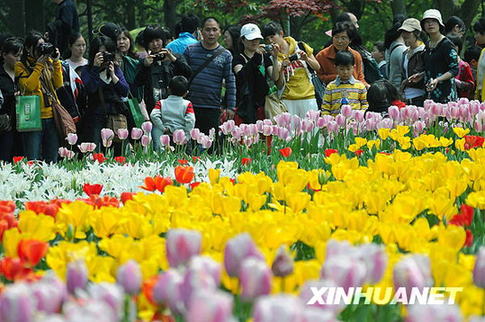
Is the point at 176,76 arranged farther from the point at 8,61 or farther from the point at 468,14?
the point at 468,14

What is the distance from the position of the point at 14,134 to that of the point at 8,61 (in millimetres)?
655

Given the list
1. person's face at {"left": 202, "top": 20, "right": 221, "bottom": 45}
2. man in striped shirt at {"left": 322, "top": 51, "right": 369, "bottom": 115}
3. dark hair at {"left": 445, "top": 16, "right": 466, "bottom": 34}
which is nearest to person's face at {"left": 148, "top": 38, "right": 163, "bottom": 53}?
person's face at {"left": 202, "top": 20, "right": 221, "bottom": 45}

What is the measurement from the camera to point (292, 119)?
6.67 m

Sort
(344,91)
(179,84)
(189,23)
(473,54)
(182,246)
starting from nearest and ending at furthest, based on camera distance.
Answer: (182,246) → (179,84) → (344,91) → (189,23) → (473,54)

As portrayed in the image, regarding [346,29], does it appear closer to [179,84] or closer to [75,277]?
[179,84]

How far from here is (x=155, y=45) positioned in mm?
8438

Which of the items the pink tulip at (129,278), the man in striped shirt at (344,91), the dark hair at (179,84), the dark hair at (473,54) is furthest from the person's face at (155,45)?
the pink tulip at (129,278)

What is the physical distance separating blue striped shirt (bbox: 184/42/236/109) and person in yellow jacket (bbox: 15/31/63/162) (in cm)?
149

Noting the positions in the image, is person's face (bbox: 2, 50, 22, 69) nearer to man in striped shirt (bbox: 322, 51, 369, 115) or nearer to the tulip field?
man in striped shirt (bbox: 322, 51, 369, 115)

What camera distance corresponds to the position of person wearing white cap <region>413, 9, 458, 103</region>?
28.5 feet

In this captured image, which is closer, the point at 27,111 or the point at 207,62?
the point at 27,111

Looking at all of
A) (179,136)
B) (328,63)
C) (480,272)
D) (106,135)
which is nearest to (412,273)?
(480,272)

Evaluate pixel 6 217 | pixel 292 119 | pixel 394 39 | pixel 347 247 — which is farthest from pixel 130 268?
pixel 394 39

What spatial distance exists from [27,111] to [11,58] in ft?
Answer: 2.07
